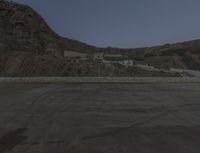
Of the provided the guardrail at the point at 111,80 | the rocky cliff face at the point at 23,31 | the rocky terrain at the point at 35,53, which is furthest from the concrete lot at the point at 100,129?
the rocky cliff face at the point at 23,31

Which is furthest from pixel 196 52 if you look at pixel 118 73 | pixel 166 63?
pixel 118 73

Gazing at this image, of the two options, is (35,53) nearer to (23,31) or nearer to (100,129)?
(23,31)

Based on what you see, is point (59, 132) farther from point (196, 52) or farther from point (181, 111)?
point (196, 52)

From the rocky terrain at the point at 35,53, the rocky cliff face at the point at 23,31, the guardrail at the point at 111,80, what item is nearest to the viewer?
the guardrail at the point at 111,80

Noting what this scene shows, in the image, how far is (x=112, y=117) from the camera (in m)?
7.89

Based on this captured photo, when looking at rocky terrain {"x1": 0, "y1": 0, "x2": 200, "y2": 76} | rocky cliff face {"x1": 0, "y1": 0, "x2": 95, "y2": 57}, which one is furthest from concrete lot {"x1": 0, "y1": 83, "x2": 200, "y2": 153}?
rocky cliff face {"x1": 0, "y1": 0, "x2": 95, "y2": 57}

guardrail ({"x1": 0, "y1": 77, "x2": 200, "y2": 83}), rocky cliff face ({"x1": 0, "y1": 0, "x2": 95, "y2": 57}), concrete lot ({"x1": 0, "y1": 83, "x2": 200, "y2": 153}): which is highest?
rocky cliff face ({"x1": 0, "y1": 0, "x2": 95, "y2": 57})

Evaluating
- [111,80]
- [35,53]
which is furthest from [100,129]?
[35,53]

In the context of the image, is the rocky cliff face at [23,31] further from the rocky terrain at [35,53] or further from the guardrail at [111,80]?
the guardrail at [111,80]

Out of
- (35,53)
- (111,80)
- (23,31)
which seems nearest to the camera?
(111,80)

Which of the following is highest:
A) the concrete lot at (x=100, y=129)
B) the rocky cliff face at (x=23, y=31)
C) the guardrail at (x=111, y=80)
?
the rocky cliff face at (x=23, y=31)

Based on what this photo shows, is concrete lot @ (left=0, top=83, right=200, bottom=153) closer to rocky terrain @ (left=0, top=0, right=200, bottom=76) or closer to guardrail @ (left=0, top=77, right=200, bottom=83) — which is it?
guardrail @ (left=0, top=77, right=200, bottom=83)

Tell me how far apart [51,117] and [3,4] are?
48.7m

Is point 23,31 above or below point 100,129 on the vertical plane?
above
